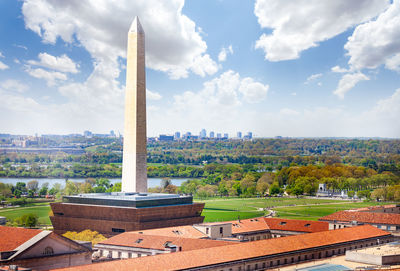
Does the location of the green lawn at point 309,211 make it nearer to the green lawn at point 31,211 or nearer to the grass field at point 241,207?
the grass field at point 241,207

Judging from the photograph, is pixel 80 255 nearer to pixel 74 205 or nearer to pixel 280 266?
pixel 280 266

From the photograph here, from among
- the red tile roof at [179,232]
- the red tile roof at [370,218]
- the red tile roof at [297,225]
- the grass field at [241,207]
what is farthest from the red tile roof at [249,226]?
the grass field at [241,207]

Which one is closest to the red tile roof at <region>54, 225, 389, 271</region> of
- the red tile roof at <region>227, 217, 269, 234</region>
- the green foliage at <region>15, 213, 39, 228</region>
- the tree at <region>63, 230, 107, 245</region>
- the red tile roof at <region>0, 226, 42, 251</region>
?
the red tile roof at <region>0, 226, 42, 251</region>

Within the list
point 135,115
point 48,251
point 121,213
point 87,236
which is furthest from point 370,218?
point 48,251

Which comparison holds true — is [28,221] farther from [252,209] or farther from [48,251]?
[252,209]

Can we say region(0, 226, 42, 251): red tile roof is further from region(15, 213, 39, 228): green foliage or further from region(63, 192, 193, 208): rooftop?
region(15, 213, 39, 228): green foliage
